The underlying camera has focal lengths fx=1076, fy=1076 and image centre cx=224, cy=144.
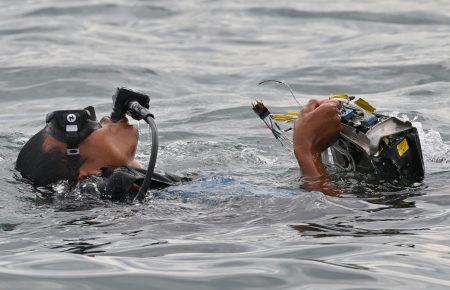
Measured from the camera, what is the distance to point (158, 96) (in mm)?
10727

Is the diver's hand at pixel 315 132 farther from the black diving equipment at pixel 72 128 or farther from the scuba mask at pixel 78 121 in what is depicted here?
the black diving equipment at pixel 72 128

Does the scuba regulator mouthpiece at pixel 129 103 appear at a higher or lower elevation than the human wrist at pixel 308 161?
higher

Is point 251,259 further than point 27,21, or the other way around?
point 27,21

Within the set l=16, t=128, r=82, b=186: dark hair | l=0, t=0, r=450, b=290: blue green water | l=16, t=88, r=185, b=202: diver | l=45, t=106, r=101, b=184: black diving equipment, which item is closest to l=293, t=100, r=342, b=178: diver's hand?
l=0, t=0, r=450, b=290: blue green water

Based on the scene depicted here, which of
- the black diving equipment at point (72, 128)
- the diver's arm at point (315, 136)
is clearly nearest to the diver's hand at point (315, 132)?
the diver's arm at point (315, 136)

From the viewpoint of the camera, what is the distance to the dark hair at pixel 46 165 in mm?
5684

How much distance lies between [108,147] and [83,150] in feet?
0.47

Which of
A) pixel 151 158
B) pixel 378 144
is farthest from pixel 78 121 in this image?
pixel 378 144

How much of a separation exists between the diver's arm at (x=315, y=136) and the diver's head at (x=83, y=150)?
898 millimetres

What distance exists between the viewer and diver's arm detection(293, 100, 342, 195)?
18.7ft

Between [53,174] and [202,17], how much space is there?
9.66 metres

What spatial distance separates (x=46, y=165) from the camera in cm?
570

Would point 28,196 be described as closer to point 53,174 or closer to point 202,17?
point 53,174

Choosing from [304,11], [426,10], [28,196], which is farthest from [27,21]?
[28,196]
